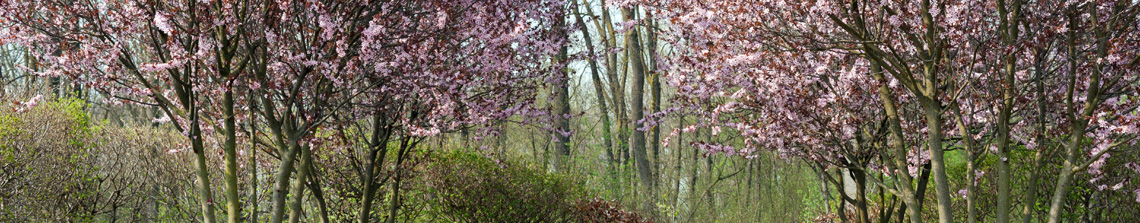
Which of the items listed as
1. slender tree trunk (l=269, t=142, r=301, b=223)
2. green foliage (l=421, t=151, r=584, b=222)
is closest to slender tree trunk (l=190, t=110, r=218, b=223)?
slender tree trunk (l=269, t=142, r=301, b=223)

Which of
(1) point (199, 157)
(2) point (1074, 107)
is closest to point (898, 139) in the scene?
(2) point (1074, 107)

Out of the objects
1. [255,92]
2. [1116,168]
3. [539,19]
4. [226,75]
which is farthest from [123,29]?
[1116,168]

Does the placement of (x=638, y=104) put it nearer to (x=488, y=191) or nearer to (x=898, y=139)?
(x=488, y=191)

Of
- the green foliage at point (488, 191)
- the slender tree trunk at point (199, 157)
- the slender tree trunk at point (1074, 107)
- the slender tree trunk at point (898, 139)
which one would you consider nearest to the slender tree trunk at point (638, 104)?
the green foliage at point (488, 191)

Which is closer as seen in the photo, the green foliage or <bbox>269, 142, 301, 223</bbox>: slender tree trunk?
<bbox>269, 142, 301, 223</bbox>: slender tree trunk

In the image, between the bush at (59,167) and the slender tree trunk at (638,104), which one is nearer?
the bush at (59,167)

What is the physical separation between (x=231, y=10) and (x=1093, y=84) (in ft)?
16.5

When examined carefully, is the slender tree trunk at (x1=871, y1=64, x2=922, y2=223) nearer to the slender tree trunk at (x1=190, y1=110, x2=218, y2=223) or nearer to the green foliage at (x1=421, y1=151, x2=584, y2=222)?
the green foliage at (x1=421, y1=151, x2=584, y2=222)

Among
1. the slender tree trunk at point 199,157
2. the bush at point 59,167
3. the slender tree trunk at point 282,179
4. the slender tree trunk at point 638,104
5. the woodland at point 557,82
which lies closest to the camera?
the woodland at point 557,82

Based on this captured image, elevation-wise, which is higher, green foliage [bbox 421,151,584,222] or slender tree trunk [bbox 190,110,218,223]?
green foliage [bbox 421,151,584,222]

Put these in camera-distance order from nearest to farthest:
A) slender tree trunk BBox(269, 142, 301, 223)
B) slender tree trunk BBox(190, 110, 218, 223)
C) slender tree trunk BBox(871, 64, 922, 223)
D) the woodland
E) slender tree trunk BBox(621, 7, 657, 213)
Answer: the woodland < slender tree trunk BBox(190, 110, 218, 223) < slender tree trunk BBox(269, 142, 301, 223) < slender tree trunk BBox(871, 64, 922, 223) < slender tree trunk BBox(621, 7, 657, 213)

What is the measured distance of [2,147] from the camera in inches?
343

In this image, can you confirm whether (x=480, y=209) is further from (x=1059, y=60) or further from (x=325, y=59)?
(x=1059, y=60)

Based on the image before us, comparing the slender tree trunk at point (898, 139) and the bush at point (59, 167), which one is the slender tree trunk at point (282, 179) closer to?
the bush at point (59, 167)
